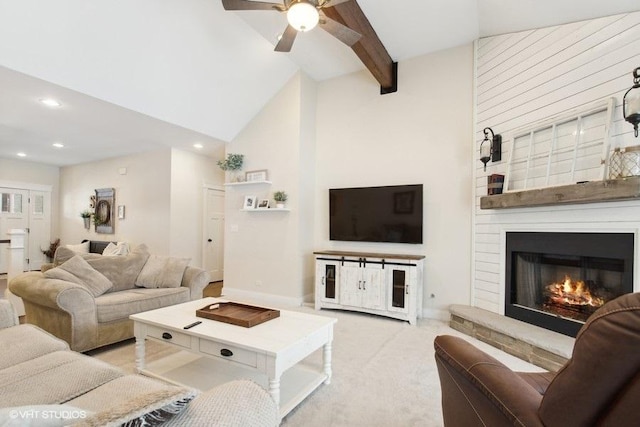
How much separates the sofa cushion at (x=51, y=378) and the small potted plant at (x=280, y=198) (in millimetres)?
3163

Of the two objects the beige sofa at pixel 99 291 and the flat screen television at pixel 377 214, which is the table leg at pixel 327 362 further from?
the flat screen television at pixel 377 214

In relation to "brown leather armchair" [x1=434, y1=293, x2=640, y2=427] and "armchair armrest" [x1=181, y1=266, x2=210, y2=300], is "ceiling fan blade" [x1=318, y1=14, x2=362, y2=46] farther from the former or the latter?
"armchair armrest" [x1=181, y1=266, x2=210, y2=300]

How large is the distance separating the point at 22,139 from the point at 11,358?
18.2ft

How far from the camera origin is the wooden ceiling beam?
308 centimetres

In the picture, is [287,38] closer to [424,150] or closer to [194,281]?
[424,150]

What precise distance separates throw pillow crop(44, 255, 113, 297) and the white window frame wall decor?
161 inches

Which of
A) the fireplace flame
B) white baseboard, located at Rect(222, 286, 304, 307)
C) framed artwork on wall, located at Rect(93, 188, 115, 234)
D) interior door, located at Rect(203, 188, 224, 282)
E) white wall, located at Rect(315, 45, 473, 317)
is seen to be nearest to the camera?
the fireplace flame

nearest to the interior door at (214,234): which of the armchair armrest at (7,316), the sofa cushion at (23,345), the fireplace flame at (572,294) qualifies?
the armchair armrest at (7,316)

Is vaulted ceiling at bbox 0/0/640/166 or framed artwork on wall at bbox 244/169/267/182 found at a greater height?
vaulted ceiling at bbox 0/0/640/166

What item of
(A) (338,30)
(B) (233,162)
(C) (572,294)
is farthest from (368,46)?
(C) (572,294)

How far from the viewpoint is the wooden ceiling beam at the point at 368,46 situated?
3077 millimetres

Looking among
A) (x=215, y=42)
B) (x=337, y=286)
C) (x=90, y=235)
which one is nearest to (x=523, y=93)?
(x=337, y=286)

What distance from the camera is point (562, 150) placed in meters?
2.85

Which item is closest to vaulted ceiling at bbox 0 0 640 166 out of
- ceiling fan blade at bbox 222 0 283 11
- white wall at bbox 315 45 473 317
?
white wall at bbox 315 45 473 317
